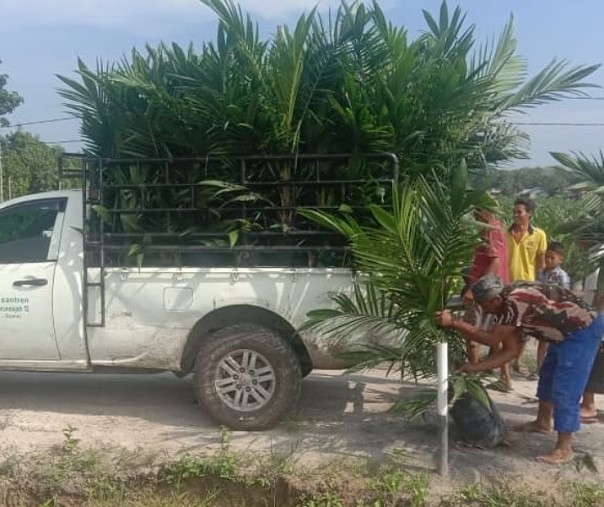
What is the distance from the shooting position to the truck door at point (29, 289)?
562cm

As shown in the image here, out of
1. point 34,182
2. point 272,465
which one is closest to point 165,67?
point 272,465

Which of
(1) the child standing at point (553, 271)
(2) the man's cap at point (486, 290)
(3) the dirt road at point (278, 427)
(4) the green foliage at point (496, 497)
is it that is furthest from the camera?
(1) the child standing at point (553, 271)

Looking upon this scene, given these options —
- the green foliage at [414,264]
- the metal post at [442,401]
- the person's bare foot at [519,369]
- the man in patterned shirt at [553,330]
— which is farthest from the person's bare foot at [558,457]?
the person's bare foot at [519,369]

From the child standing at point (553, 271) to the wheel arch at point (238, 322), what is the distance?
2.45 m

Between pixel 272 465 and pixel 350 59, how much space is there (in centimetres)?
290

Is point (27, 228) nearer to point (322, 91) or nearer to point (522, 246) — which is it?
point (322, 91)

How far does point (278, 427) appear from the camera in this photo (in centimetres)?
547

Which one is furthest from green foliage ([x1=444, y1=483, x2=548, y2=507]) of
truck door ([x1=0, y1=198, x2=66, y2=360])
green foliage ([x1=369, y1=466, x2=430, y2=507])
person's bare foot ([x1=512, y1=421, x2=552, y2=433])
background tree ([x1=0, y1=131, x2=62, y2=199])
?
background tree ([x1=0, y1=131, x2=62, y2=199])

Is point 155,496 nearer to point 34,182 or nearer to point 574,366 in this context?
point 574,366

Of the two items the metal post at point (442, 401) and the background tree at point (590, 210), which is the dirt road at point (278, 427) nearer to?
the metal post at point (442, 401)

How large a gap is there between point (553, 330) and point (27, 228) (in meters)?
3.94

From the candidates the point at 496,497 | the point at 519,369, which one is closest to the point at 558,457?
the point at 496,497

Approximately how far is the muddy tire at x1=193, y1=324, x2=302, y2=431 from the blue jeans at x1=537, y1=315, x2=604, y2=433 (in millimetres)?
1781

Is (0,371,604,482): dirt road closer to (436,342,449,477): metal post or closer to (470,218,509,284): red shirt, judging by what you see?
(436,342,449,477): metal post
